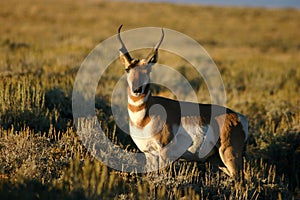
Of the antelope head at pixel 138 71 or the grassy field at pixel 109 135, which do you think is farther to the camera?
the antelope head at pixel 138 71

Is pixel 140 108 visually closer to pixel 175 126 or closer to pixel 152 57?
pixel 175 126

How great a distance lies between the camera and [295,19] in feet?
139

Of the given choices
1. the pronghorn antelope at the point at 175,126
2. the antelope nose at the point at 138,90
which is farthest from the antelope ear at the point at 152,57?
the antelope nose at the point at 138,90

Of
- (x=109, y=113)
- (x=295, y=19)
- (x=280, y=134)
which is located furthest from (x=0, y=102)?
(x=295, y=19)

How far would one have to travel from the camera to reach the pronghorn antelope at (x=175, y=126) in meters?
4.91

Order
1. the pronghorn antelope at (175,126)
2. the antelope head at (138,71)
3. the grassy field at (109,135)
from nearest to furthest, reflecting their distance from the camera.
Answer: the grassy field at (109,135)
the antelope head at (138,71)
the pronghorn antelope at (175,126)

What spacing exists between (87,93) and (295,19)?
39.0 meters

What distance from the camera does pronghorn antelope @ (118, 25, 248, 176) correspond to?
16.1 feet

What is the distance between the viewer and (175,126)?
5184mm

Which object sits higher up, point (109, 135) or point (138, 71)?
point (138, 71)

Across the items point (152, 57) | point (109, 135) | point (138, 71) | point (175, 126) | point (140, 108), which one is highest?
point (152, 57)

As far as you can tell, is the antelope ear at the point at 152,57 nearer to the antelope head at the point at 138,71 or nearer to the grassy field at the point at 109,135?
the antelope head at the point at 138,71

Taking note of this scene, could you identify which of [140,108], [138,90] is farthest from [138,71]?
[140,108]

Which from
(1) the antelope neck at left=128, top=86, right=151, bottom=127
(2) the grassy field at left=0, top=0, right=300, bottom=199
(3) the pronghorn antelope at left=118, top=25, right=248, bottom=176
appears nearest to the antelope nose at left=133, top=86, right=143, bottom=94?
(3) the pronghorn antelope at left=118, top=25, right=248, bottom=176
